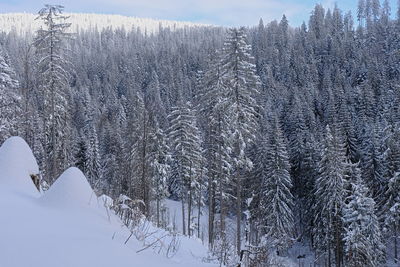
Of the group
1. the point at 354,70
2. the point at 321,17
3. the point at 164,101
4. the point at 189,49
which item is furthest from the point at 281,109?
the point at 189,49

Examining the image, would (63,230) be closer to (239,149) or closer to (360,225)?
(239,149)

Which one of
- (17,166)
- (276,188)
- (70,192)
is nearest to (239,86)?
(17,166)

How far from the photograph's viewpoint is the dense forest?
2012 centimetres

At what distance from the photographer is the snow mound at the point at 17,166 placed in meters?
5.20

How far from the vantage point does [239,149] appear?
20.5 m

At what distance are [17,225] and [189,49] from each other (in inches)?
6026

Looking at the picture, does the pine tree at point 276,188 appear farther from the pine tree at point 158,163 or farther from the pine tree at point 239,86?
the pine tree at point 239,86

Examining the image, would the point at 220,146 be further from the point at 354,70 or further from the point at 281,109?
the point at 354,70

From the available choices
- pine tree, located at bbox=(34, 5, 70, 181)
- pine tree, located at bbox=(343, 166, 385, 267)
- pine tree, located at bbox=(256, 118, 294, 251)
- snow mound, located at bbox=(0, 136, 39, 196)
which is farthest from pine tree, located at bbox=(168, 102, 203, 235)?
snow mound, located at bbox=(0, 136, 39, 196)

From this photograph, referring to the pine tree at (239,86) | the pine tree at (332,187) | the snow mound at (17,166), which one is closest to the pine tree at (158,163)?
the pine tree at (239,86)

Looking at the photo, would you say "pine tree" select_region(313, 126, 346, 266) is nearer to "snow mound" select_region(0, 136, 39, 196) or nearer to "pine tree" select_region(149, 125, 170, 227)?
"pine tree" select_region(149, 125, 170, 227)

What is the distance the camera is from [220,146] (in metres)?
23.3

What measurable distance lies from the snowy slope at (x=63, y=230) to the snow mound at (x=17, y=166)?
1cm

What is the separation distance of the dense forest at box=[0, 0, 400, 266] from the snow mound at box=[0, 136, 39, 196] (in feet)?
4.96
